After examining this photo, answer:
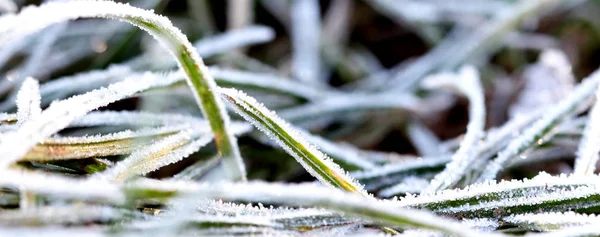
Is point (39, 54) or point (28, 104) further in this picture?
point (39, 54)

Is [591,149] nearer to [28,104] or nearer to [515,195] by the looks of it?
[515,195]

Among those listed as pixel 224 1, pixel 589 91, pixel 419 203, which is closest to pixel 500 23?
pixel 589 91

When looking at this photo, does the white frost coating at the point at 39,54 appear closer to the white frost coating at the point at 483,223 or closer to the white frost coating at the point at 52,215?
the white frost coating at the point at 52,215

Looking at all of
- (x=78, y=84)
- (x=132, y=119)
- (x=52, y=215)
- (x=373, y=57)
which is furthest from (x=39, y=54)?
(x=373, y=57)

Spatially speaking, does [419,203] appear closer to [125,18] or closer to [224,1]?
[125,18]

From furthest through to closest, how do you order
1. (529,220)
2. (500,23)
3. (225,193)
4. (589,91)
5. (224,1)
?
(224,1), (500,23), (589,91), (529,220), (225,193)
